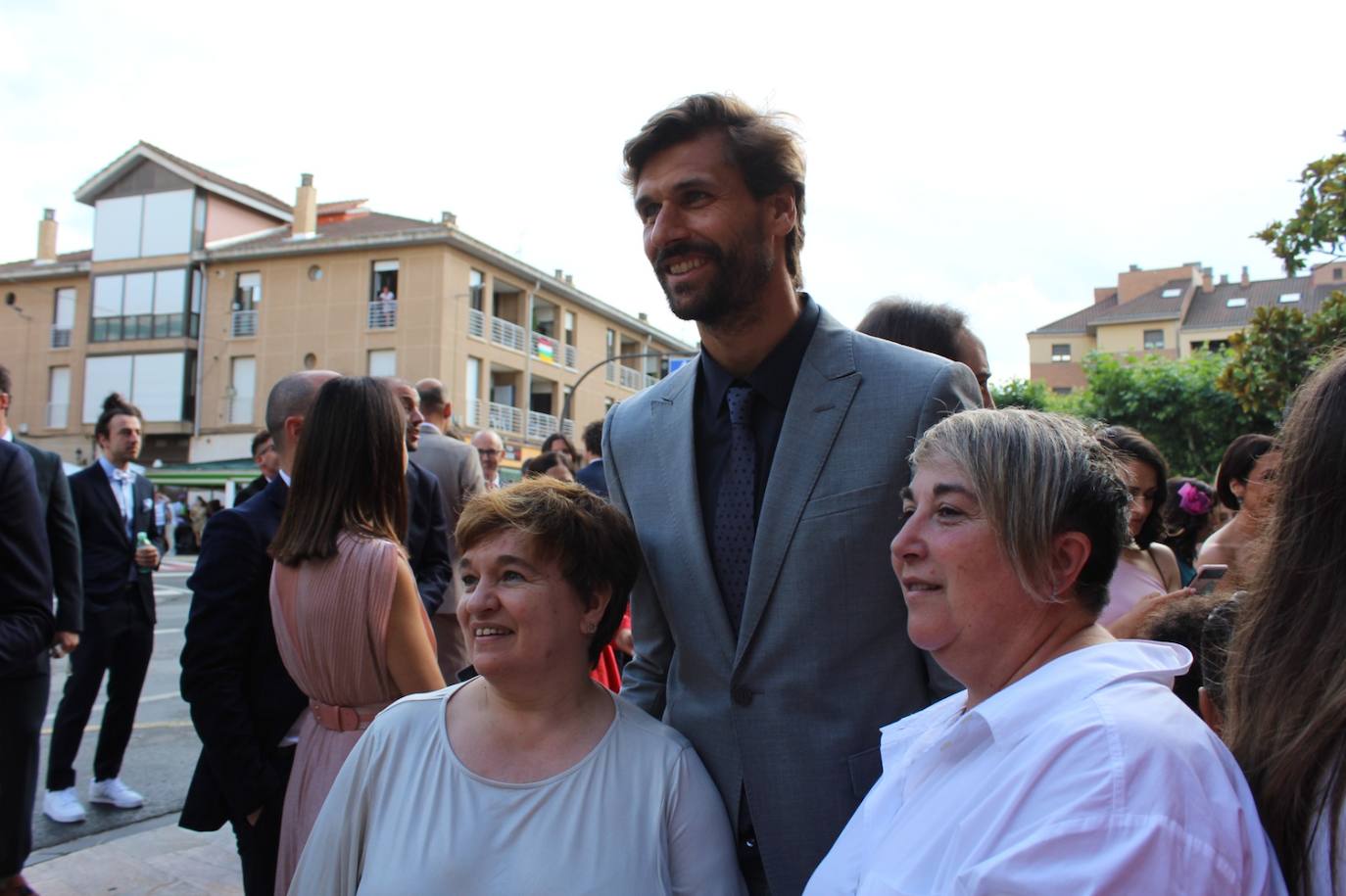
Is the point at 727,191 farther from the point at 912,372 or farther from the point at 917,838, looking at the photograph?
the point at 917,838

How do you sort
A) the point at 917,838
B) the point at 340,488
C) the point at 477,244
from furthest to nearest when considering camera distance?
the point at 477,244, the point at 340,488, the point at 917,838

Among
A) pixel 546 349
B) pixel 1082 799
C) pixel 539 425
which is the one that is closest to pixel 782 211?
pixel 1082 799

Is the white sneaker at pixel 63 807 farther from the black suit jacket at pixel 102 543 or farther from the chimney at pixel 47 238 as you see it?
the chimney at pixel 47 238

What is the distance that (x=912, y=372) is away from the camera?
2059 millimetres

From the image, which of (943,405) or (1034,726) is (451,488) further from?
(1034,726)

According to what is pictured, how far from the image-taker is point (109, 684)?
5.50 m

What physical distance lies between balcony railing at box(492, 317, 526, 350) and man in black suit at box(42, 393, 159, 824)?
94.6 ft

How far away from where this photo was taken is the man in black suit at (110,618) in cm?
512

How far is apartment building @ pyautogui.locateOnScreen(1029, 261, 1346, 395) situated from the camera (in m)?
57.0

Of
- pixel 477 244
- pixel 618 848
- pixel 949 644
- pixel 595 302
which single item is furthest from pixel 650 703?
pixel 595 302

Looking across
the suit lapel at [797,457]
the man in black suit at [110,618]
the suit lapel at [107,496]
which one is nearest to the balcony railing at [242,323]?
the man in black suit at [110,618]

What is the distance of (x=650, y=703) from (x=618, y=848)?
45cm

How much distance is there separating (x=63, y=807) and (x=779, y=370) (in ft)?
15.8

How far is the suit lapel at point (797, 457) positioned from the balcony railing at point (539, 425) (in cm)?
3465
